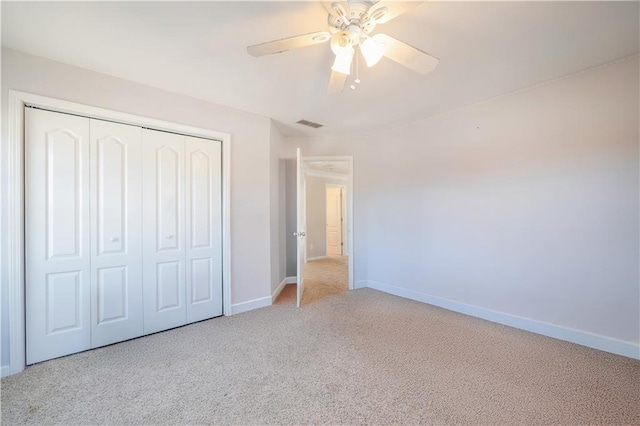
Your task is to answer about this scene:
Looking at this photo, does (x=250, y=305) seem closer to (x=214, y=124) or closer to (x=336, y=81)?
(x=214, y=124)

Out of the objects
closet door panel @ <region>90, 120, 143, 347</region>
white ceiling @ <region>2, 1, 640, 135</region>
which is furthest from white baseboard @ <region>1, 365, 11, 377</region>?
white ceiling @ <region>2, 1, 640, 135</region>

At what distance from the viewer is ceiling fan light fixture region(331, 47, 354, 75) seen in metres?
1.65

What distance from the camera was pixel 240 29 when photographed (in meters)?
1.78

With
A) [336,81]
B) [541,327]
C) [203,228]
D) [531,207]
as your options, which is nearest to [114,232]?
[203,228]

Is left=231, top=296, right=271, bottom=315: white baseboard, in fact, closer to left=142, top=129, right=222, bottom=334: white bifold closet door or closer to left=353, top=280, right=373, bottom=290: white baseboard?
left=142, top=129, right=222, bottom=334: white bifold closet door

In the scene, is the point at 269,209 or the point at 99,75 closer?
the point at 99,75

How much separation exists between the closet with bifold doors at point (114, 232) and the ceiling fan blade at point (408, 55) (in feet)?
7.19

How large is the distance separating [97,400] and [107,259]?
3.79 feet

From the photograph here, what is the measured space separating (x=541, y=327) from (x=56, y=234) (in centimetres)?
449

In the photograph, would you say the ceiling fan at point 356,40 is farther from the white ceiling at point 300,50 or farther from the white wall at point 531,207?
the white wall at point 531,207

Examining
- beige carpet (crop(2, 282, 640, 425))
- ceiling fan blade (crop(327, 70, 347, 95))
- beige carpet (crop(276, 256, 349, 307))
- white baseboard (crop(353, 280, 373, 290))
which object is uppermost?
ceiling fan blade (crop(327, 70, 347, 95))

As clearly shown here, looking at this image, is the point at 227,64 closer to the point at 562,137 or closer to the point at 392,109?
the point at 392,109

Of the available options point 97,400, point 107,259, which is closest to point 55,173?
point 107,259

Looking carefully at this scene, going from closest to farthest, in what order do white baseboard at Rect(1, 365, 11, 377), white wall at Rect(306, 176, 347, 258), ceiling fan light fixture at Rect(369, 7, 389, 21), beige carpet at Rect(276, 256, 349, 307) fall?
ceiling fan light fixture at Rect(369, 7, 389, 21)
white baseboard at Rect(1, 365, 11, 377)
beige carpet at Rect(276, 256, 349, 307)
white wall at Rect(306, 176, 347, 258)
